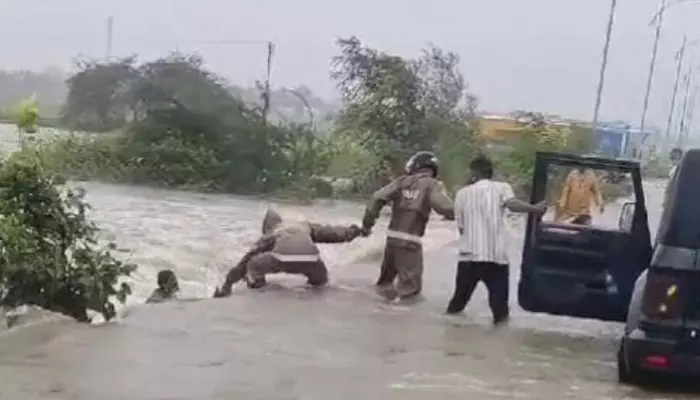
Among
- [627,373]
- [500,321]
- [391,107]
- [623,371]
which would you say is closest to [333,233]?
[500,321]

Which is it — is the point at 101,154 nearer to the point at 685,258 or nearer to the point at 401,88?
the point at 401,88

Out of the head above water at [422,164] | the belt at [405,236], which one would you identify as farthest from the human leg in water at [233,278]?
the head above water at [422,164]

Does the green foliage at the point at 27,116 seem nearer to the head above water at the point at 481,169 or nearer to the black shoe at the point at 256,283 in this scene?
the black shoe at the point at 256,283

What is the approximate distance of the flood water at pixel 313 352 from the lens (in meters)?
9.30

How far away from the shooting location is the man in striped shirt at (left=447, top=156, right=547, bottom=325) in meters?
12.1

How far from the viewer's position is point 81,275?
1207 cm

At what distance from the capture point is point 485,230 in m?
12.1

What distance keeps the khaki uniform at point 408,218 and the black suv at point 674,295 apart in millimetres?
4370

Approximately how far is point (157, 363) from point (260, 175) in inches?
1054

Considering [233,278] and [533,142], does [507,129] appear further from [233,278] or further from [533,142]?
[233,278]

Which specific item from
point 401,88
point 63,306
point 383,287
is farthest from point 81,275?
point 401,88

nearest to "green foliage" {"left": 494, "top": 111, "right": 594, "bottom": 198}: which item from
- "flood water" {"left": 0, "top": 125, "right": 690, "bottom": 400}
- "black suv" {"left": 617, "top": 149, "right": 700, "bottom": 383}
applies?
"flood water" {"left": 0, "top": 125, "right": 690, "bottom": 400}

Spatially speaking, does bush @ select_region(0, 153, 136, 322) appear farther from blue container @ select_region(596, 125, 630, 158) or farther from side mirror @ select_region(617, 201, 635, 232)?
blue container @ select_region(596, 125, 630, 158)

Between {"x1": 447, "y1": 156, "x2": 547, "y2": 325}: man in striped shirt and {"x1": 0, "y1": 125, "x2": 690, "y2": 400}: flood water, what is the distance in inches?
17.3
